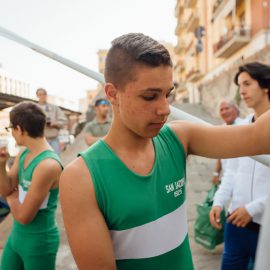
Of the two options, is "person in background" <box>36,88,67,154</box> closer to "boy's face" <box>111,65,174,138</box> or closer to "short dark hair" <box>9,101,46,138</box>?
"short dark hair" <box>9,101,46,138</box>

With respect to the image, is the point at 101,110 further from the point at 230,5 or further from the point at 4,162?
the point at 230,5

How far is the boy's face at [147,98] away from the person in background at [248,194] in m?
1.08

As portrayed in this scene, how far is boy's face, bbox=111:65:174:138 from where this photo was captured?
1.01m

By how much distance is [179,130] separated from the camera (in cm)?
128

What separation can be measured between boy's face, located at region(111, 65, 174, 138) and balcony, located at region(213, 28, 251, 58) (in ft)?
48.7

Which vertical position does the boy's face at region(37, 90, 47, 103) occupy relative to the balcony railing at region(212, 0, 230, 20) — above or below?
below

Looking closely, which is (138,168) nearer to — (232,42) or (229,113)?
(229,113)

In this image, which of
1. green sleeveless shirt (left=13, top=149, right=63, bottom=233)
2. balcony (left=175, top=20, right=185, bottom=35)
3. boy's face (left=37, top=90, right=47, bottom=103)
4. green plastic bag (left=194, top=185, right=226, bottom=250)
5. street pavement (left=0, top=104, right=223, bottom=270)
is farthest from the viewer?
balcony (left=175, top=20, right=185, bottom=35)

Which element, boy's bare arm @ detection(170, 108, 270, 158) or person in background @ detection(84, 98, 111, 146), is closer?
boy's bare arm @ detection(170, 108, 270, 158)

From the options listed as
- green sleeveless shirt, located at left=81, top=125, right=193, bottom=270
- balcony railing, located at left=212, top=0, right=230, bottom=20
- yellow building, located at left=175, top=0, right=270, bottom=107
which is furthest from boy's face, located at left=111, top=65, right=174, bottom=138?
balcony railing, located at left=212, top=0, right=230, bottom=20

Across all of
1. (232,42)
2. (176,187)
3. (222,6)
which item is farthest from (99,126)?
(222,6)

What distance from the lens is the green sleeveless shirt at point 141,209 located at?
101 centimetres

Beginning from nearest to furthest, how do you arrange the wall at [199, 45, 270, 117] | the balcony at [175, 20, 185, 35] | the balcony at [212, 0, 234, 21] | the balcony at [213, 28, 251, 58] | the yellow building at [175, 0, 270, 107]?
the wall at [199, 45, 270, 117]
the yellow building at [175, 0, 270, 107]
the balcony at [213, 28, 251, 58]
the balcony at [212, 0, 234, 21]
the balcony at [175, 20, 185, 35]

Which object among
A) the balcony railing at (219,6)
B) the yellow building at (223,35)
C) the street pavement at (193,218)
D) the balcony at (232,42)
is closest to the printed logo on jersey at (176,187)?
the street pavement at (193,218)
